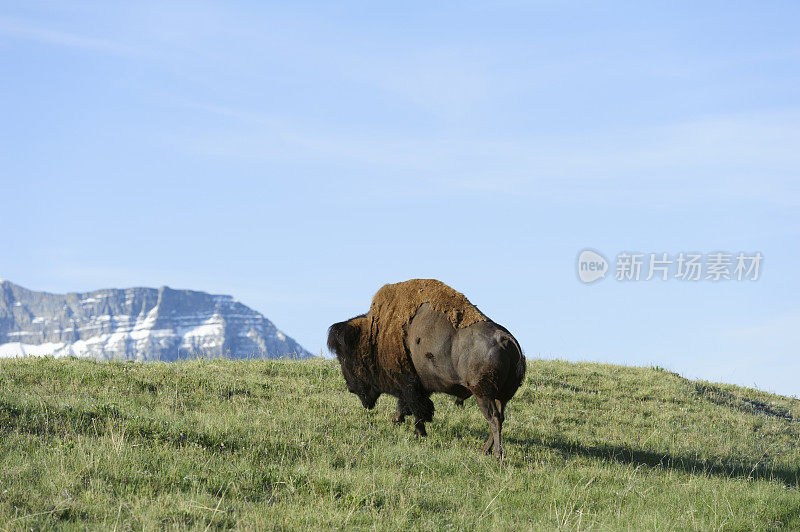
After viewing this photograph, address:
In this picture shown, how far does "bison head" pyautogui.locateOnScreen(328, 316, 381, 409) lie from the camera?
12.4m

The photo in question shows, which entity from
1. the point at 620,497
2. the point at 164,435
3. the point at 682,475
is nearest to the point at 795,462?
the point at 682,475

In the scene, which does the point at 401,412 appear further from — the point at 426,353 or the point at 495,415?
the point at 495,415

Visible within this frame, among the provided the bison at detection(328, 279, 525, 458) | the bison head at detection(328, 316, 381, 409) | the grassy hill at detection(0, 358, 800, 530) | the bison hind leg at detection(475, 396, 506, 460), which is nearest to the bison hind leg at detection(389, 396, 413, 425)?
the bison at detection(328, 279, 525, 458)

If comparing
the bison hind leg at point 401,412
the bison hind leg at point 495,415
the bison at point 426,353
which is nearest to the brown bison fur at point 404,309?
the bison at point 426,353

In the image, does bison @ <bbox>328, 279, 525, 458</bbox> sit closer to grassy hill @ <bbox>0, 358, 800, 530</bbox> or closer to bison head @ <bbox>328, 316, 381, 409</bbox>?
bison head @ <bbox>328, 316, 381, 409</bbox>

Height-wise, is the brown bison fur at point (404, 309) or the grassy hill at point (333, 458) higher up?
the brown bison fur at point (404, 309)

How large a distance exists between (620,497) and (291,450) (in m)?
4.50

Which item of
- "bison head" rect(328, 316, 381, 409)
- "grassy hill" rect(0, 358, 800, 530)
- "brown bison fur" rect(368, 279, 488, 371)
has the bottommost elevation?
"grassy hill" rect(0, 358, 800, 530)

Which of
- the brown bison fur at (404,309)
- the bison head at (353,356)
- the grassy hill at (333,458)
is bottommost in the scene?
the grassy hill at (333,458)

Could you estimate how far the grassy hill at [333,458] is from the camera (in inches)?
308

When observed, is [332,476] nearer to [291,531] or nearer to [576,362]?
[291,531]

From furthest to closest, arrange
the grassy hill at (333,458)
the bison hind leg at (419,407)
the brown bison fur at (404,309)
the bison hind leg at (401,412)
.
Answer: the bison hind leg at (401,412) → the bison hind leg at (419,407) → the brown bison fur at (404,309) → the grassy hill at (333,458)

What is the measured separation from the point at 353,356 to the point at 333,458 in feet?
9.16

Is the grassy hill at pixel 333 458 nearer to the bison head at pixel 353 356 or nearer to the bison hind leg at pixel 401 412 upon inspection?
the bison hind leg at pixel 401 412
